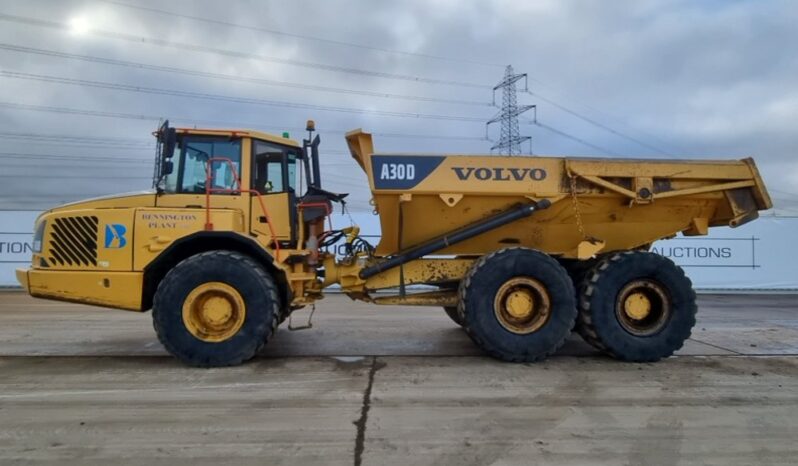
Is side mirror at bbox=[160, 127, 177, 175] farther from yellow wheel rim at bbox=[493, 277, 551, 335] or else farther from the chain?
the chain

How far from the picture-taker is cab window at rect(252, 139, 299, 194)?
21.2 feet

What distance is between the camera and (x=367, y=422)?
14.0ft

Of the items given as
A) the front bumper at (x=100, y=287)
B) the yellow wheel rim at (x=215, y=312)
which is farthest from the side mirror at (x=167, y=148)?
the yellow wheel rim at (x=215, y=312)

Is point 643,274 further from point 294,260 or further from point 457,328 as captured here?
point 294,260

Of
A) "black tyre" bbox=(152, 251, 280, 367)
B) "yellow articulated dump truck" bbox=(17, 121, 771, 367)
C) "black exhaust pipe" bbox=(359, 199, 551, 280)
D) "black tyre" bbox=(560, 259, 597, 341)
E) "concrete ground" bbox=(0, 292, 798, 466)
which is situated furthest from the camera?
"black tyre" bbox=(560, 259, 597, 341)

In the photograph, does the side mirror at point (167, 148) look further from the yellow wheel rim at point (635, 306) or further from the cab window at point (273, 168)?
the yellow wheel rim at point (635, 306)

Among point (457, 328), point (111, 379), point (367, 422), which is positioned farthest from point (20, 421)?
point (457, 328)

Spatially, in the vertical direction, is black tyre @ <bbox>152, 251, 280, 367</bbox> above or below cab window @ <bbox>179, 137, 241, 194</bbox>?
below

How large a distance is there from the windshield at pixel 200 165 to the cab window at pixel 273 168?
0.72ft

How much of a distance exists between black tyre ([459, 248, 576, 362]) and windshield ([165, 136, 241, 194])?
3.06 m

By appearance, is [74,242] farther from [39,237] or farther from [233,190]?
[233,190]

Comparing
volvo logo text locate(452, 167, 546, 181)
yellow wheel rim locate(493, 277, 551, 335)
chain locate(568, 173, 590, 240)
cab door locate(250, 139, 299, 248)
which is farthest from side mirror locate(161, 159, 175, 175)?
chain locate(568, 173, 590, 240)

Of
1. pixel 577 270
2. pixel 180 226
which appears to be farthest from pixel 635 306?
pixel 180 226

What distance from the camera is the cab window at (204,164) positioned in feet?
20.7
